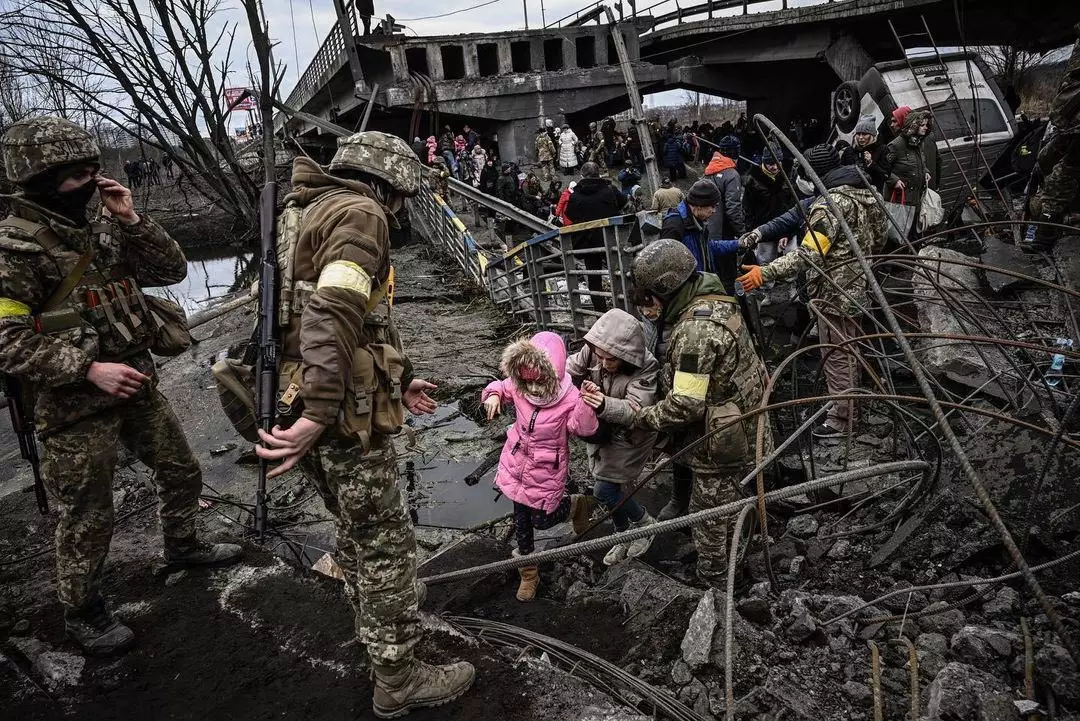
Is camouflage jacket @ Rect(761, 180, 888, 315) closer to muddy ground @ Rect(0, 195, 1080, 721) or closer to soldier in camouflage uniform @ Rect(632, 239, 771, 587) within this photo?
muddy ground @ Rect(0, 195, 1080, 721)

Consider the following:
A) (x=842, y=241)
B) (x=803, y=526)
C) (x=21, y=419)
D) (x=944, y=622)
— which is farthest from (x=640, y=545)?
(x=21, y=419)

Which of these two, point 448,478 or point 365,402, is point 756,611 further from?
point 448,478

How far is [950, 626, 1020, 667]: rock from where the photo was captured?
2.16 meters

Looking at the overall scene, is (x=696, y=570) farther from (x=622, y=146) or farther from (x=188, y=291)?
(x=622, y=146)

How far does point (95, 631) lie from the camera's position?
2.80 m

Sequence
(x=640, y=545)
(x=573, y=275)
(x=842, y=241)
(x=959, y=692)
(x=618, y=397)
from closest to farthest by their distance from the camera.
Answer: (x=959, y=692), (x=618, y=397), (x=640, y=545), (x=842, y=241), (x=573, y=275)

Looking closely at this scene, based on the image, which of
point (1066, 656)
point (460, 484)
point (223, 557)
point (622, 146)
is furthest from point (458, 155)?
point (1066, 656)

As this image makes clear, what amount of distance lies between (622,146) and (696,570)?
19.6 metres

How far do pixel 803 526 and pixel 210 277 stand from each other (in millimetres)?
20438

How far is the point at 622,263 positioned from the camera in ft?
18.4

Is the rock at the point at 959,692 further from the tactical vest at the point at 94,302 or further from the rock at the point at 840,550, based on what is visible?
the tactical vest at the point at 94,302

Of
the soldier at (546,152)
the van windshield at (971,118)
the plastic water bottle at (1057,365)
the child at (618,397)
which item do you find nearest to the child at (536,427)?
the child at (618,397)

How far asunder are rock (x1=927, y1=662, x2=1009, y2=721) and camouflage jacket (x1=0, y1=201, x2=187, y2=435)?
11.2 feet

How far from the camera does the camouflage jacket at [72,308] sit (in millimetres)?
2537
